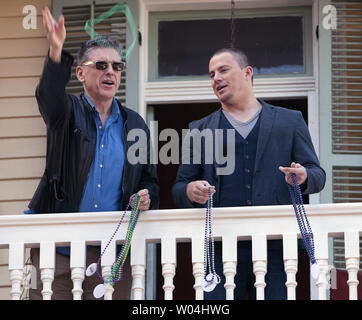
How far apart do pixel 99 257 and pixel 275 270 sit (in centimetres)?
Answer: 91

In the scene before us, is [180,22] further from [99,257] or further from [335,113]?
[99,257]

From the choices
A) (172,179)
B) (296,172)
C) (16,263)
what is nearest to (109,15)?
(16,263)

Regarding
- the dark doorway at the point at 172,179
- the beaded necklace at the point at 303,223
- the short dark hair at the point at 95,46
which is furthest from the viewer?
the dark doorway at the point at 172,179

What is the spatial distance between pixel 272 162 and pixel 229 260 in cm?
63

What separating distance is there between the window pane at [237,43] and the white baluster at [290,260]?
7.74ft

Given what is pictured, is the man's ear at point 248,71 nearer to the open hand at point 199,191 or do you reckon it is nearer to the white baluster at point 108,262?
the open hand at point 199,191

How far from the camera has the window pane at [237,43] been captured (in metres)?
7.36

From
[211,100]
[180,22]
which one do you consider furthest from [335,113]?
[180,22]

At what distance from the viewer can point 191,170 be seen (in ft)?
18.2

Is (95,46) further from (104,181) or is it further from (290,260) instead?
(290,260)

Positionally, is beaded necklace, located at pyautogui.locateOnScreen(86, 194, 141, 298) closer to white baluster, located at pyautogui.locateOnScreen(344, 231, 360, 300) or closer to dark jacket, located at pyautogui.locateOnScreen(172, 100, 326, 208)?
dark jacket, located at pyautogui.locateOnScreen(172, 100, 326, 208)

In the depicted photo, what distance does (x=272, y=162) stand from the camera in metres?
5.50

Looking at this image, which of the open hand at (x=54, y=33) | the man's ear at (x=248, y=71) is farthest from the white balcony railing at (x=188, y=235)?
the man's ear at (x=248, y=71)

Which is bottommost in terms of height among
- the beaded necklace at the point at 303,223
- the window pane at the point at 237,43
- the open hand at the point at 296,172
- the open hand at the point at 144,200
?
the beaded necklace at the point at 303,223
